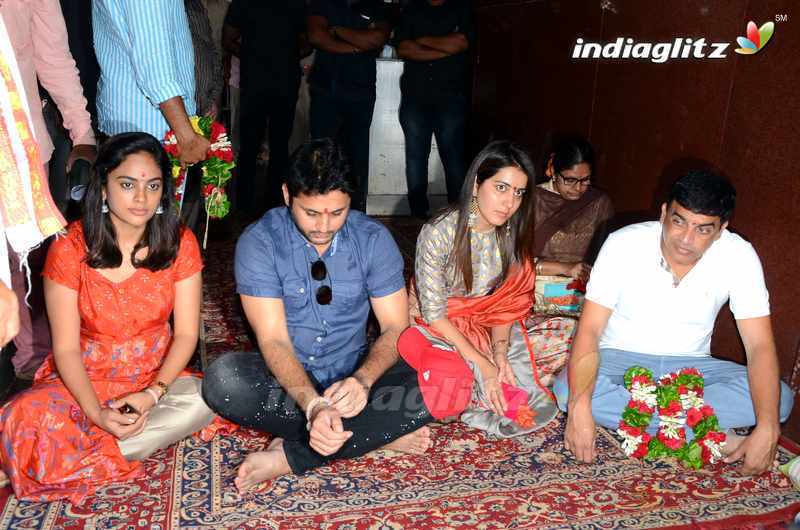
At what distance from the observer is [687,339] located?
2826mm

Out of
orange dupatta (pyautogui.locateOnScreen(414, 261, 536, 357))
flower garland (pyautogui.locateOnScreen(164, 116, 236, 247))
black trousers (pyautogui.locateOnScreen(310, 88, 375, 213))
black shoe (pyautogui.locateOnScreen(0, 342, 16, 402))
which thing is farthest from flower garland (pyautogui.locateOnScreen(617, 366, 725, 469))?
black trousers (pyautogui.locateOnScreen(310, 88, 375, 213))

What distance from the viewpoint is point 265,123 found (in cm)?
538

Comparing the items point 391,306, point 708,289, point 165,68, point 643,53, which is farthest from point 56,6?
point 643,53

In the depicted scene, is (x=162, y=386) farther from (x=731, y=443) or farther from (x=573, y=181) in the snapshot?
(x=573, y=181)

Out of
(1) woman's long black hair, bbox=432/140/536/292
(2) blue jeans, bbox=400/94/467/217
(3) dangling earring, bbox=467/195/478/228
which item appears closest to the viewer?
(1) woman's long black hair, bbox=432/140/536/292

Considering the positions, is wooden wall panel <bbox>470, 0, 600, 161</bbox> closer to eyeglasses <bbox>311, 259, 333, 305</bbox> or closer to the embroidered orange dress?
eyeglasses <bbox>311, 259, 333, 305</bbox>

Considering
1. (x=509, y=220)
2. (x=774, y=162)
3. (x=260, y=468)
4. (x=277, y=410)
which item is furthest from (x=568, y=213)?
(x=260, y=468)

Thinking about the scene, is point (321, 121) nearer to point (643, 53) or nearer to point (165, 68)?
point (643, 53)

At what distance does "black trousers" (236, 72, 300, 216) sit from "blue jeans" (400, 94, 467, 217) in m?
0.92

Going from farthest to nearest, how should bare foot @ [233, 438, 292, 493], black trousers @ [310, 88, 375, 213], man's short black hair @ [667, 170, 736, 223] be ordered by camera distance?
black trousers @ [310, 88, 375, 213], man's short black hair @ [667, 170, 736, 223], bare foot @ [233, 438, 292, 493]

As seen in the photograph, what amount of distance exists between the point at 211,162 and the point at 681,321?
191 cm

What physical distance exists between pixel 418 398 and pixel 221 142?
1.29m

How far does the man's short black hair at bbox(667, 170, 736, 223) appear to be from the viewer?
244cm

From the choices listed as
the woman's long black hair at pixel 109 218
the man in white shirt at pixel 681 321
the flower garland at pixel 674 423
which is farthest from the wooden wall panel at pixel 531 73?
the woman's long black hair at pixel 109 218
